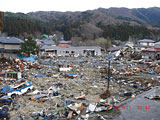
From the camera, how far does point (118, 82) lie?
1248 centimetres

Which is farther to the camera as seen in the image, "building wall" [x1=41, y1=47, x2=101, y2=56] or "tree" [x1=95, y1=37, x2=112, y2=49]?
"tree" [x1=95, y1=37, x2=112, y2=49]

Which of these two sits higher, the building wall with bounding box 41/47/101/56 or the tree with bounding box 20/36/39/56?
the tree with bounding box 20/36/39/56

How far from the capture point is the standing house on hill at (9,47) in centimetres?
2134

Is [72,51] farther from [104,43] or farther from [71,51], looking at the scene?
[104,43]

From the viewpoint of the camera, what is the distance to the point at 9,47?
2252cm

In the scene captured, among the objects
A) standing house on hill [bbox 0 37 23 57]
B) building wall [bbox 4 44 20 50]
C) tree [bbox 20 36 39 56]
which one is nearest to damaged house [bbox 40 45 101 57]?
building wall [bbox 4 44 20 50]

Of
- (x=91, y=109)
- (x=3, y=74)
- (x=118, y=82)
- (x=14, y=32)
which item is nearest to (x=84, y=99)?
(x=91, y=109)

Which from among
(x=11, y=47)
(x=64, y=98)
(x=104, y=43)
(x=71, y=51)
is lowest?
(x=64, y=98)

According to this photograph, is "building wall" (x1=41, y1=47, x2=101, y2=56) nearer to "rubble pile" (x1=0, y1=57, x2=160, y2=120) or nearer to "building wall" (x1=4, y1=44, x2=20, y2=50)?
"building wall" (x1=4, y1=44, x2=20, y2=50)

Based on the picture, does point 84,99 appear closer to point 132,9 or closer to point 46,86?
point 46,86

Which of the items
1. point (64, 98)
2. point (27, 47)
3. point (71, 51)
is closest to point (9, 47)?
point (27, 47)

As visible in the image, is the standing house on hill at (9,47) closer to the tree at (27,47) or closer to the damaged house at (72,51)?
the tree at (27,47)

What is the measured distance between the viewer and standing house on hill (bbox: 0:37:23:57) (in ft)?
70.0

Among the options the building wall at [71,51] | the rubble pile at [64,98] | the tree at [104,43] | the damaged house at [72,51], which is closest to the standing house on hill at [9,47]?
the damaged house at [72,51]
